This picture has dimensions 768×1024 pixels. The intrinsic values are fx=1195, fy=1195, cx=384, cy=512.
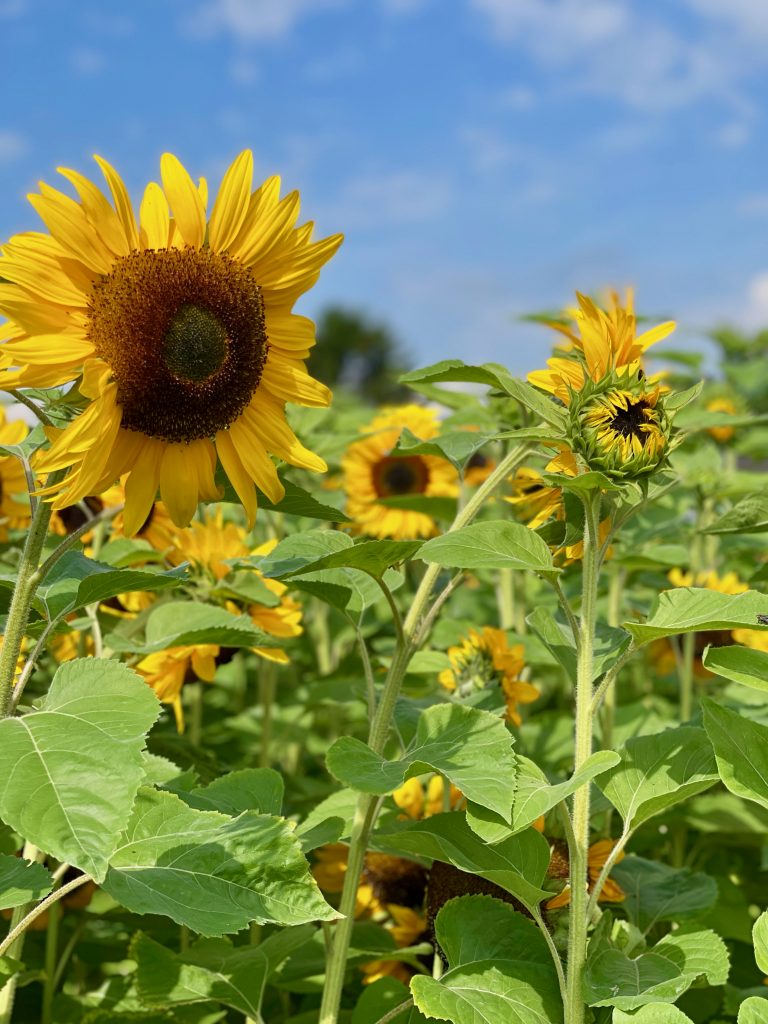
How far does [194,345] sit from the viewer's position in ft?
4.03

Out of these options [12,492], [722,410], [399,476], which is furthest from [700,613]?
[722,410]

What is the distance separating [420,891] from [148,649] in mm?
594

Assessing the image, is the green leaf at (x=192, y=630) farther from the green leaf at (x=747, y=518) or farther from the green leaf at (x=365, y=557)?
the green leaf at (x=747, y=518)

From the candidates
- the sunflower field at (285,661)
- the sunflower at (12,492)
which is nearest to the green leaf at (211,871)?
the sunflower field at (285,661)

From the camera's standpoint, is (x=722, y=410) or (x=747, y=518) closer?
(x=747, y=518)

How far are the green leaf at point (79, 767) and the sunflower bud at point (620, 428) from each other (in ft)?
1.59

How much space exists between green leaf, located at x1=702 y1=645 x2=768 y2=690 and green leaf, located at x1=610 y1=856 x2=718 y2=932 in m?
0.42

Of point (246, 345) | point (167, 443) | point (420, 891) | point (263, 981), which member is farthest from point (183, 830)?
point (420, 891)

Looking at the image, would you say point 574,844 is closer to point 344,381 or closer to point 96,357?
point 96,357

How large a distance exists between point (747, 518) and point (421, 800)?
0.66 meters

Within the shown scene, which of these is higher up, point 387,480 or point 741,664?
point 387,480

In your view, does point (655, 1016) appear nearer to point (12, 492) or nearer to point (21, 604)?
point (21, 604)

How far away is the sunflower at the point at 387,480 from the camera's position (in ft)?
10.3

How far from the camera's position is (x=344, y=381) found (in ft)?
113
